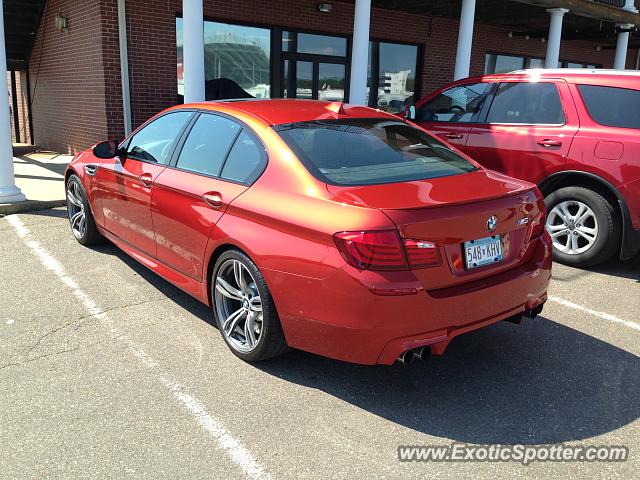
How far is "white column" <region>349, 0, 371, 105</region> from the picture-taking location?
383 inches

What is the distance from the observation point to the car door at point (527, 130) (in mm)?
5504

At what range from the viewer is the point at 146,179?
165 inches

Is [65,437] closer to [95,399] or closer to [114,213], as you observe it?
[95,399]

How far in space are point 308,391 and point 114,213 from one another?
2587mm

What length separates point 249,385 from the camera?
10.4ft

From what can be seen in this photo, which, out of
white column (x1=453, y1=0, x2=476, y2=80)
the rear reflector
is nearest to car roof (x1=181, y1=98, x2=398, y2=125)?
the rear reflector

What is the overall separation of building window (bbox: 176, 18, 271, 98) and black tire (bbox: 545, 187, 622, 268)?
307 inches

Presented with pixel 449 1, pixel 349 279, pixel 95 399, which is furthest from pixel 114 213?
pixel 449 1

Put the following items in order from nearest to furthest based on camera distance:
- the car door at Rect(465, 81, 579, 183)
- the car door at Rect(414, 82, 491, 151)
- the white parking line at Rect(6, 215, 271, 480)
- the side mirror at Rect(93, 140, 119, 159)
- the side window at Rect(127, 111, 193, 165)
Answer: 1. the white parking line at Rect(6, 215, 271, 480)
2. the side window at Rect(127, 111, 193, 165)
3. the side mirror at Rect(93, 140, 119, 159)
4. the car door at Rect(465, 81, 579, 183)
5. the car door at Rect(414, 82, 491, 151)

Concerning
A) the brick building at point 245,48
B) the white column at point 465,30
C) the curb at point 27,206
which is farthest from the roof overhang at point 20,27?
the white column at point 465,30

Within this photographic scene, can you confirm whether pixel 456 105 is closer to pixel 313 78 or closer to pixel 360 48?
pixel 360 48

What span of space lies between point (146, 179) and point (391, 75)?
11198 mm

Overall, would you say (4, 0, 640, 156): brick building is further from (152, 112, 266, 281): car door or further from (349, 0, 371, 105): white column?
(152, 112, 266, 281): car door

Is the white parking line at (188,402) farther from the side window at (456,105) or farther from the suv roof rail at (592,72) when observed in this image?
the suv roof rail at (592,72)
